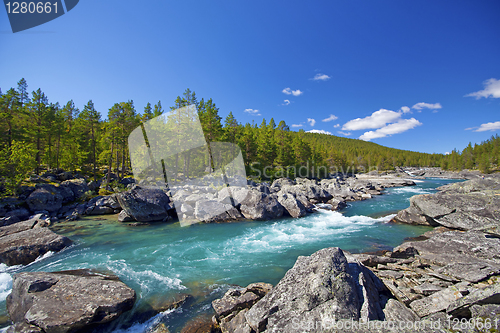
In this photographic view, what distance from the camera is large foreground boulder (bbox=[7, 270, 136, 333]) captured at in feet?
20.2

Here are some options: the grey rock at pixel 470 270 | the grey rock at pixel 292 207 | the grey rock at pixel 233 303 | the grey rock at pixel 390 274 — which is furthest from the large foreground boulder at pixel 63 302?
the grey rock at pixel 292 207

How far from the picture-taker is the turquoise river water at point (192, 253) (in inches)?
334

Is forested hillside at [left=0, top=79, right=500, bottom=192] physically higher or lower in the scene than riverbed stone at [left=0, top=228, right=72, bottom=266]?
higher

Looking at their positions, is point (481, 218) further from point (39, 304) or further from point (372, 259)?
point (39, 304)

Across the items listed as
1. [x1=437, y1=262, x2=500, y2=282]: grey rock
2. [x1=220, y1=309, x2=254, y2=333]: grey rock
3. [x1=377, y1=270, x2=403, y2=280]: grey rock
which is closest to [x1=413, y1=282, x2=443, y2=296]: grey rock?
[x1=377, y1=270, x2=403, y2=280]: grey rock

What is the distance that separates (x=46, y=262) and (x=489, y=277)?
899 inches

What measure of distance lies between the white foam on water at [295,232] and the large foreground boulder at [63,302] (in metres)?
7.62

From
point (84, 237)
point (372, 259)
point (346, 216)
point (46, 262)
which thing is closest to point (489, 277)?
point (372, 259)

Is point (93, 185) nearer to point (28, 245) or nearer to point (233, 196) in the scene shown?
point (28, 245)

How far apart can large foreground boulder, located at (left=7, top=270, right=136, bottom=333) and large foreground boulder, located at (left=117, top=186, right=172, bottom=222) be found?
45.2 feet

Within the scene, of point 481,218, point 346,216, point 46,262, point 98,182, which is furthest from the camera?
point 98,182

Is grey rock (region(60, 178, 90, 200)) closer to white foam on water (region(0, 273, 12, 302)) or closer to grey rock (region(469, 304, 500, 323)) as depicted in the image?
white foam on water (region(0, 273, 12, 302))

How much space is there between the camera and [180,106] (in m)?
37.8

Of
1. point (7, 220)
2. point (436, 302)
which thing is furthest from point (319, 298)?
point (7, 220)
